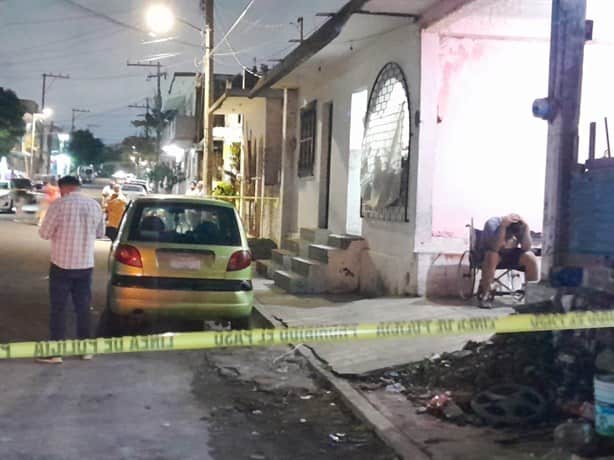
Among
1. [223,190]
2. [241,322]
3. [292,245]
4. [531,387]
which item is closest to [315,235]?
[292,245]

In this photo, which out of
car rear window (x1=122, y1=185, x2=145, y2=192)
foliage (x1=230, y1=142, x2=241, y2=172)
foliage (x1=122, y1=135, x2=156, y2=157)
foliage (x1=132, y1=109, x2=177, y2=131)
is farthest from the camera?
foliage (x1=122, y1=135, x2=156, y2=157)

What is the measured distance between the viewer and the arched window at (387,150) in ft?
40.0

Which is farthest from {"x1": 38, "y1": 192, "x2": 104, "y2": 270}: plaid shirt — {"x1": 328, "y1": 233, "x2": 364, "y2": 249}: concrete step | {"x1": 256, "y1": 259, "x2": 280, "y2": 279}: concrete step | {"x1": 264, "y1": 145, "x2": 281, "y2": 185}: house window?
{"x1": 264, "y1": 145, "x2": 281, "y2": 185}: house window

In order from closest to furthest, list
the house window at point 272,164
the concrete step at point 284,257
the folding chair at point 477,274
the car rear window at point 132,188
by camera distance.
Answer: the folding chair at point 477,274, the concrete step at point 284,257, the house window at point 272,164, the car rear window at point 132,188

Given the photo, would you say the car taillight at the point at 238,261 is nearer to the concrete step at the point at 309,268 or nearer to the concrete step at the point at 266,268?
the concrete step at the point at 309,268

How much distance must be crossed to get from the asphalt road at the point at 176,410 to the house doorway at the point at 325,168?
7485mm

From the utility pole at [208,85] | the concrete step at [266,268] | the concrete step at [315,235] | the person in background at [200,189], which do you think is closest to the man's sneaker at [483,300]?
the concrete step at [315,235]

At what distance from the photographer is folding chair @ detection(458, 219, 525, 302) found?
11.0 meters

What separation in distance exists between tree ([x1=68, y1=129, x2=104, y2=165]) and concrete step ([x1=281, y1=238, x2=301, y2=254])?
104m

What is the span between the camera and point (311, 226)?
1752 centimetres

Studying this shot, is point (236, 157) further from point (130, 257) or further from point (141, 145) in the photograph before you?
point (141, 145)

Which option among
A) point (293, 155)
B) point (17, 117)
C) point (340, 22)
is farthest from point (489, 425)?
Answer: point (17, 117)

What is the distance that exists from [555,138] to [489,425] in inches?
114

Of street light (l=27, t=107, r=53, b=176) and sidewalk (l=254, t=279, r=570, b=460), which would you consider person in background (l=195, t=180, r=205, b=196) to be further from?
street light (l=27, t=107, r=53, b=176)
